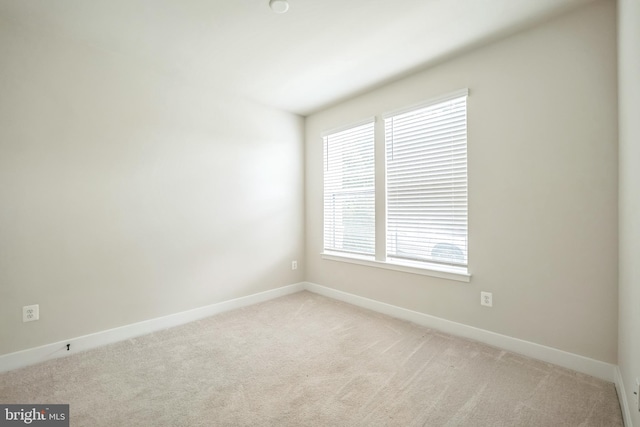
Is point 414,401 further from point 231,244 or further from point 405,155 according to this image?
point 231,244

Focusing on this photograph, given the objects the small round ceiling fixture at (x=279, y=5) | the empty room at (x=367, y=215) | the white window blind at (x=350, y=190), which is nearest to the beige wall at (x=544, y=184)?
the empty room at (x=367, y=215)

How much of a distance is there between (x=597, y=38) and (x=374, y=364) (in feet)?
9.27

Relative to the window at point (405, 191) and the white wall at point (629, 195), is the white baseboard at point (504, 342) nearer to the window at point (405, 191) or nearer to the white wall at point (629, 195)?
the white wall at point (629, 195)

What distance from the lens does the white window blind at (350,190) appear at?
3.53 metres

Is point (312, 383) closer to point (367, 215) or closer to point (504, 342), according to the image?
point (504, 342)

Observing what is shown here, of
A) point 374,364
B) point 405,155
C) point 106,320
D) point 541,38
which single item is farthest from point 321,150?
point 106,320

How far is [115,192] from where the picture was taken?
2.68 metres

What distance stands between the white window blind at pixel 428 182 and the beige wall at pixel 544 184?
11cm

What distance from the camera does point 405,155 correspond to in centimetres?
312

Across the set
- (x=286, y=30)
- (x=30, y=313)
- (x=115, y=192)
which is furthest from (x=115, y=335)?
(x=286, y=30)

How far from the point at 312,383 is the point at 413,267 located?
1571mm

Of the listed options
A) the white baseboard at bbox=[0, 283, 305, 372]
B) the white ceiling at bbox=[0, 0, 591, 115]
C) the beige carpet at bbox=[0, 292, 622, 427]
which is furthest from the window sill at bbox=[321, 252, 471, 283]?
the white ceiling at bbox=[0, 0, 591, 115]

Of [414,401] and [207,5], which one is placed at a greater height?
[207,5]

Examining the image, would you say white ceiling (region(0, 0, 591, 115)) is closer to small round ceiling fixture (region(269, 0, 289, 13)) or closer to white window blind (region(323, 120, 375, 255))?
small round ceiling fixture (region(269, 0, 289, 13))
